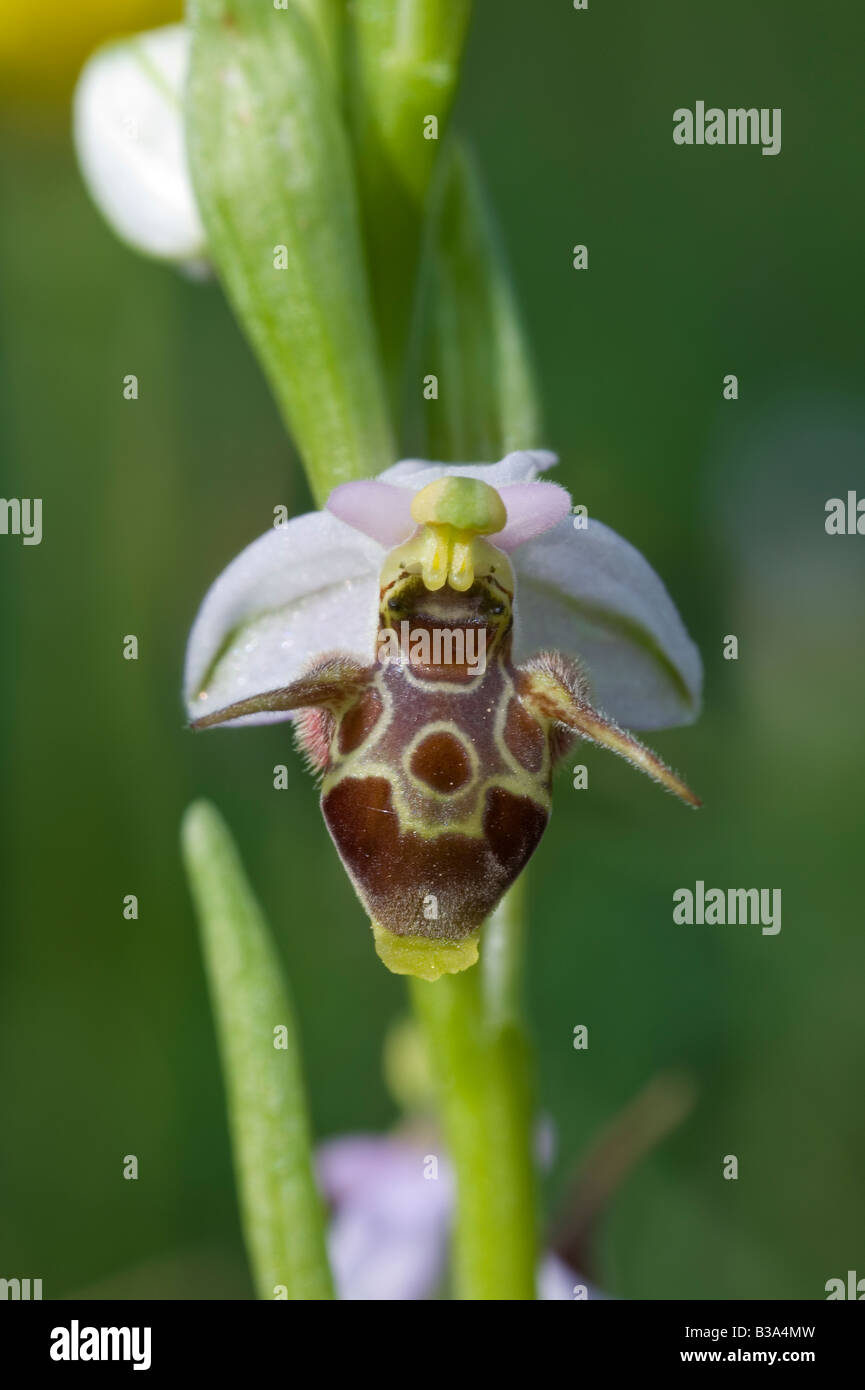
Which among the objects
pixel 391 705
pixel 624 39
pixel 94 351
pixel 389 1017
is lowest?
pixel 389 1017

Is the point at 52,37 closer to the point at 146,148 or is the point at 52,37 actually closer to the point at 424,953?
the point at 146,148

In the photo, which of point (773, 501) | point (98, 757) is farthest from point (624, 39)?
point (98, 757)

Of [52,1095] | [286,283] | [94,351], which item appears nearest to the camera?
[286,283]

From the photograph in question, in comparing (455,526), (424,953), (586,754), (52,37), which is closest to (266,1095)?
(424,953)

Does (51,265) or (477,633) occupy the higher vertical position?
(51,265)

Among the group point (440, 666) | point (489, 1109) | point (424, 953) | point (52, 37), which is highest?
point (52, 37)

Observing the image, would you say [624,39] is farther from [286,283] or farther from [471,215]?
[286,283]

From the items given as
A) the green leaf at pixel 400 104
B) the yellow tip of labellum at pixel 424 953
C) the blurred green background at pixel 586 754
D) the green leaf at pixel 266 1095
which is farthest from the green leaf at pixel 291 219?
the blurred green background at pixel 586 754
